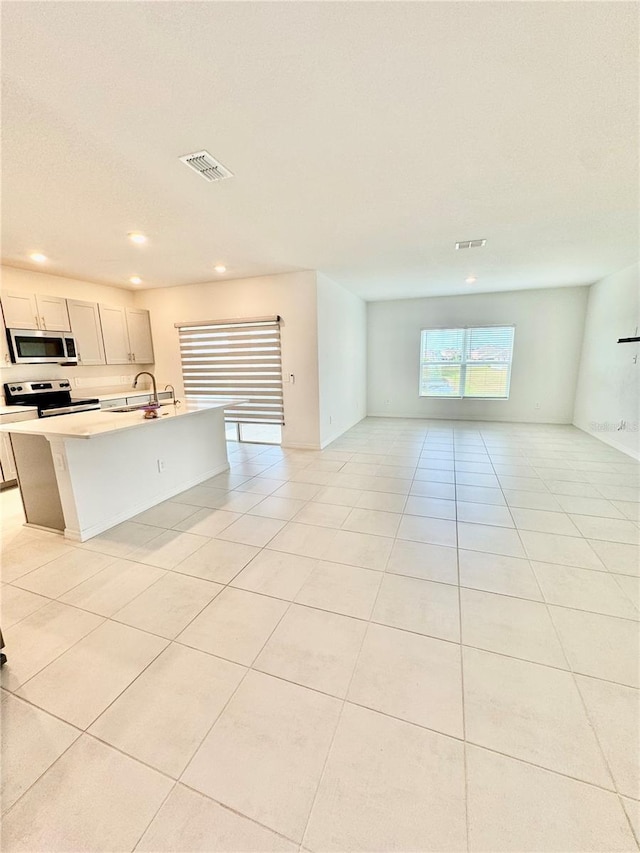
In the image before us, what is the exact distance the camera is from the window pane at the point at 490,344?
664 cm

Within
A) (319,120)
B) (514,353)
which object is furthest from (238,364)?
(514,353)

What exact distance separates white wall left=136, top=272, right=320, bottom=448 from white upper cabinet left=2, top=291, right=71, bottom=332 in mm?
1460

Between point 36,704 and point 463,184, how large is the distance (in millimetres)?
3700

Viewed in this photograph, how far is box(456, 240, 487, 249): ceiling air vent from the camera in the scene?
3543 mm

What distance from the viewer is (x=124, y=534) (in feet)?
9.05

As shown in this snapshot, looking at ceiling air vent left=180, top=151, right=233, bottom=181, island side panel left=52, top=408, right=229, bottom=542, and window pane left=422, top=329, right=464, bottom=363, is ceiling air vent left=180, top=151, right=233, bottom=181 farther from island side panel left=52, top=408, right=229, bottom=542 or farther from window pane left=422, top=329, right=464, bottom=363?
window pane left=422, top=329, right=464, bottom=363

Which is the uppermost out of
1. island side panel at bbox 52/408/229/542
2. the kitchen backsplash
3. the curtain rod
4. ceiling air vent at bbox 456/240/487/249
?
ceiling air vent at bbox 456/240/487/249

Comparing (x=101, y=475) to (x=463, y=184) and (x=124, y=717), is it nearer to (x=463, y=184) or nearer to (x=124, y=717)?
(x=124, y=717)

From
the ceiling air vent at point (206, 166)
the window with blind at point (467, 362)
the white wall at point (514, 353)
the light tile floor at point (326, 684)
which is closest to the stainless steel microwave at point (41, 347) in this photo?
the light tile floor at point (326, 684)

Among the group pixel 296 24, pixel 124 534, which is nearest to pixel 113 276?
pixel 124 534

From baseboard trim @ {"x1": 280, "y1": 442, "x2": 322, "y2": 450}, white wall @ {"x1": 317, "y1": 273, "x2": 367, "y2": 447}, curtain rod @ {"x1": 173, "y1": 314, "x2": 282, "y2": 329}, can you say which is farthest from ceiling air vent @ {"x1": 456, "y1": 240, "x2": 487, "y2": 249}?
baseboard trim @ {"x1": 280, "y1": 442, "x2": 322, "y2": 450}

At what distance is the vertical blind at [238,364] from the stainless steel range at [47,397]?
1493 mm

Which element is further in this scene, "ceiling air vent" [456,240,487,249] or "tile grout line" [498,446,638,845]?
"ceiling air vent" [456,240,487,249]

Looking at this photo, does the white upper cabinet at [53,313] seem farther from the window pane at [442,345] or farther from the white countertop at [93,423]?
the window pane at [442,345]
